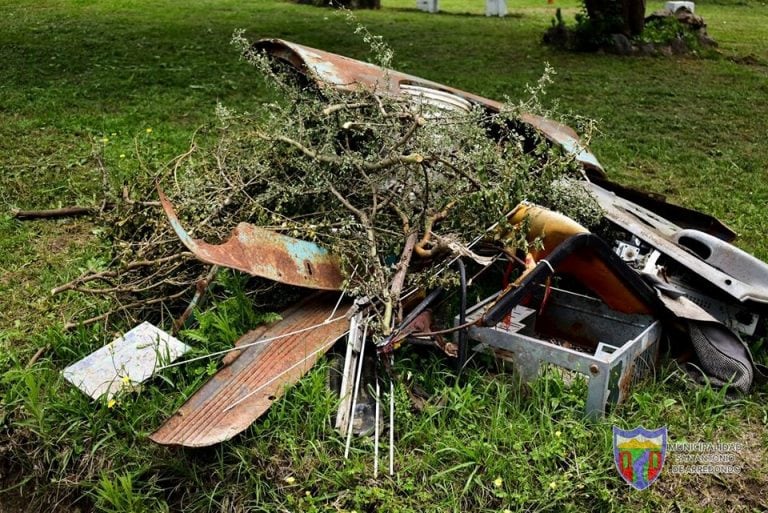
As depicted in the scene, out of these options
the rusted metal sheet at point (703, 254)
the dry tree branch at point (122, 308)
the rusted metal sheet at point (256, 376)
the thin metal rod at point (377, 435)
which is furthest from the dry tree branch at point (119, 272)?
the rusted metal sheet at point (703, 254)

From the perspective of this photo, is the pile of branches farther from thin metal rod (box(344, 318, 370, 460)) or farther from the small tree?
the small tree

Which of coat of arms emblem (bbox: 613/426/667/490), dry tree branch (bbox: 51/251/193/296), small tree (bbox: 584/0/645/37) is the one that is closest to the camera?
coat of arms emblem (bbox: 613/426/667/490)

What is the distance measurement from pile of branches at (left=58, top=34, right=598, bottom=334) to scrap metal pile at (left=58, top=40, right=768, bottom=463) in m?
0.01

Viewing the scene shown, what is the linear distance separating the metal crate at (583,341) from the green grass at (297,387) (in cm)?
9

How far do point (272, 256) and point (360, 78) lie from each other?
5.12 feet

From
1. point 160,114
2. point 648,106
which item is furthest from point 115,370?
point 648,106

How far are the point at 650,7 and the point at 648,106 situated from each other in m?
10.9

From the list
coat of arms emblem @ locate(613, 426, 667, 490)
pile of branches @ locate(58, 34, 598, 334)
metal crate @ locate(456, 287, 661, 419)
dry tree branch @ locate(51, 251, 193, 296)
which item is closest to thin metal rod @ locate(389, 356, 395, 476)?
pile of branches @ locate(58, 34, 598, 334)

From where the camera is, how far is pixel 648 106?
8.65 metres

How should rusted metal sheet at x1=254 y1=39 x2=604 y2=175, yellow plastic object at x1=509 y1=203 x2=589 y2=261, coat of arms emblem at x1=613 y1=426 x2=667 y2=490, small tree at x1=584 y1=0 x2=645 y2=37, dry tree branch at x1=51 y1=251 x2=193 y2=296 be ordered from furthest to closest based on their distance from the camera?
small tree at x1=584 y1=0 x2=645 y2=37, rusted metal sheet at x1=254 y1=39 x2=604 y2=175, dry tree branch at x1=51 y1=251 x2=193 y2=296, yellow plastic object at x1=509 y1=203 x2=589 y2=261, coat of arms emblem at x1=613 y1=426 x2=667 y2=490

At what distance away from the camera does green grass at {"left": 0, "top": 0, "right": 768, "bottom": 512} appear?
9.12 feet

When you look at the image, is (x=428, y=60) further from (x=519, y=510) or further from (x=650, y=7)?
(x=650, y=7)

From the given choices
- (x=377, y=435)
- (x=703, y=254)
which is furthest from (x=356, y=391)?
(x=703, y=254)

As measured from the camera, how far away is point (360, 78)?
4.35 m
